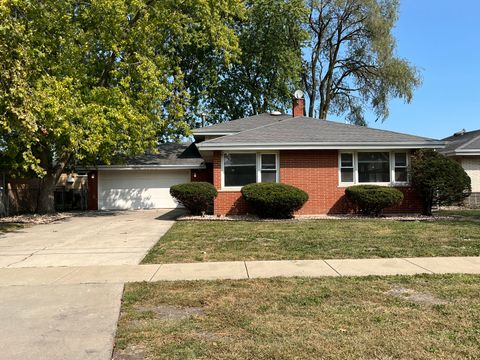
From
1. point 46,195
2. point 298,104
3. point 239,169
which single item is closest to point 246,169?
point 239,169

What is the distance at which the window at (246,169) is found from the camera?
18.4 m

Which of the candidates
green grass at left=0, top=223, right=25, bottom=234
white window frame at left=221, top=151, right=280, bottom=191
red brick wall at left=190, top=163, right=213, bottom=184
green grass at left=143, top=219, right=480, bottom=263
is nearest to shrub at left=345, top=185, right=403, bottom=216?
green grass at left=143, top=219, right=480, bottom=263

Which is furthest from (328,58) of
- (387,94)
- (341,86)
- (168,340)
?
(168,340)

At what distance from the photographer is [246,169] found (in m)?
18.4

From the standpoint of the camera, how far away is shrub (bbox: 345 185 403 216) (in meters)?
16.9

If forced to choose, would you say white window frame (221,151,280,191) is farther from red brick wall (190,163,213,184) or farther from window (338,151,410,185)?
red brick wall (190,163,213,184)

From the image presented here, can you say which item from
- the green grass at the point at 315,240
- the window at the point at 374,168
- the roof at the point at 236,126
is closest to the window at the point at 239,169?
the green grass at the point at 315,240

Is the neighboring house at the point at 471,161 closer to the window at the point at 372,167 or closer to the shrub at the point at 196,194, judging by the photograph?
the window at the point at 372,167

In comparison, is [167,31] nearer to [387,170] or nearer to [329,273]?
[387,170]

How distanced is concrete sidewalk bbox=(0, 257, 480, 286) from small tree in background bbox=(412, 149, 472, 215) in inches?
341

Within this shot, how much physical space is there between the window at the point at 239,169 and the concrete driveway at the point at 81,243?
126 inches

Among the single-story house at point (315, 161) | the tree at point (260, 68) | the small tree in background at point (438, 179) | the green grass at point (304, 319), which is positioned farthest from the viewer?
the tree at point (260, 68)

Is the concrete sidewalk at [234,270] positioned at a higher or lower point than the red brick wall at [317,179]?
lower

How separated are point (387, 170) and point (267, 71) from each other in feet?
59.7
